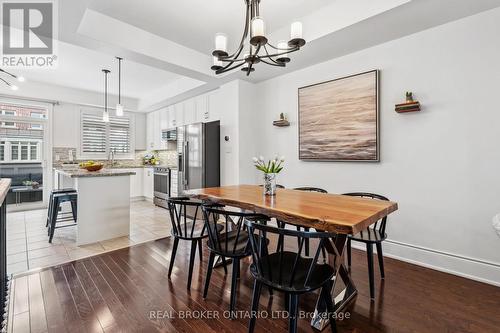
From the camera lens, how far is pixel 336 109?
3.25 m

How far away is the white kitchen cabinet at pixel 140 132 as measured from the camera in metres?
6.97

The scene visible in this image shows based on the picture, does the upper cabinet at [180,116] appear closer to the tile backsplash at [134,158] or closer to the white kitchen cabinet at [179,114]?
the white kitchen cabinet at [179,114]

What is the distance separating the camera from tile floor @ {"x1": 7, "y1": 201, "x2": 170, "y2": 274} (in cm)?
277

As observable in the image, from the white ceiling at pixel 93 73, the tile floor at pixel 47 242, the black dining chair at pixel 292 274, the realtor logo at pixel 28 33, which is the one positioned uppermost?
the white ceiling at pixel 93 73

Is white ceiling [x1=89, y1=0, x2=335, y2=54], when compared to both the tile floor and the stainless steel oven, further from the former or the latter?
the stainless steel oven

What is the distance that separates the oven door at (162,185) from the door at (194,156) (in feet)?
3.36

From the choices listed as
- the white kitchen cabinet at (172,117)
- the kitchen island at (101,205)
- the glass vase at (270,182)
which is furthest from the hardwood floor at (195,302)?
the white kitchen cabinet at (172,117)

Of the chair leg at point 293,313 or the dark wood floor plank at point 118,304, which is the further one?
the dark wood floor plank at point 118,304

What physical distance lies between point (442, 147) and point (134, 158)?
6.93 meters

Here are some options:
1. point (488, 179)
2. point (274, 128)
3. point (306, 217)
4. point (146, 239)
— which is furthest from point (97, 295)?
point (488, 179)

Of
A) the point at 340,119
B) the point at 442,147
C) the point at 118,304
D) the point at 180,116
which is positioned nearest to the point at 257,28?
the point at 340,119

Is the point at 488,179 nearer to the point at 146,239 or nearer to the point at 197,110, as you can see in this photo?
the point at 146,239

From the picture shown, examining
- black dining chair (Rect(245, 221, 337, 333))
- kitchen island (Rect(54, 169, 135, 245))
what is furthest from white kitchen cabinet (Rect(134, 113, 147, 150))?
black dining chair (Rect(245, 221, 337, 333))

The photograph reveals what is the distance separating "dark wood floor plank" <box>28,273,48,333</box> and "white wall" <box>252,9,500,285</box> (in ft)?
10.9
